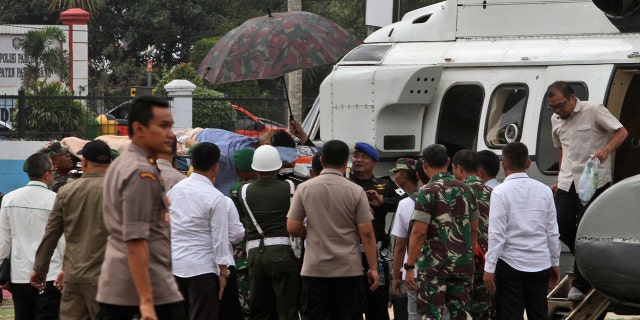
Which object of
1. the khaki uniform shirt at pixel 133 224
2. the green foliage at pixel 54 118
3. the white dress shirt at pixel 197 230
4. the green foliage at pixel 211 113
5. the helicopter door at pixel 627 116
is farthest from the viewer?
the green foliage at pixel 211 113

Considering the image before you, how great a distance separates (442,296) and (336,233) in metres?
0.91

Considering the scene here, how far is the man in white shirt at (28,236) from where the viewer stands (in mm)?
9781

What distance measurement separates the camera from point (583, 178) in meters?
10.2

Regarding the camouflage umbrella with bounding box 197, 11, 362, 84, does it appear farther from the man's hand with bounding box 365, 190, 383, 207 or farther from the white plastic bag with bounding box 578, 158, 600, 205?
the white plastic bag with bounding box 578, 158, 600, 205

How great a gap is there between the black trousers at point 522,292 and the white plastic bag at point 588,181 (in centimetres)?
103

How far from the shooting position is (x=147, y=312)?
602 cm

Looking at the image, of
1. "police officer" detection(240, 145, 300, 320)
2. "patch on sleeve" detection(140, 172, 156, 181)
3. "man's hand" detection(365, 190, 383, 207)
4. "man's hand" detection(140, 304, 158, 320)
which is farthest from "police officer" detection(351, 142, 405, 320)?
"man's hand" detection(140, 304, 158, 320)

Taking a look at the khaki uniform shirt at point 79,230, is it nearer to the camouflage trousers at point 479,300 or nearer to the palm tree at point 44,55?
the camouflage trousers at point 479,300

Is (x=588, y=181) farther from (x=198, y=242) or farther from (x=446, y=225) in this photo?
(x=198, y=242)

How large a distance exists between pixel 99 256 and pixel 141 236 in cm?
208

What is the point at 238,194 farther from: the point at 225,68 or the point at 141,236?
the point at 141,236

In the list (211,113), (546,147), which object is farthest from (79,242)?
(211,113)

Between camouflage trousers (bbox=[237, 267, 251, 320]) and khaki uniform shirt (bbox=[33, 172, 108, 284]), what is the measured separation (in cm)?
223

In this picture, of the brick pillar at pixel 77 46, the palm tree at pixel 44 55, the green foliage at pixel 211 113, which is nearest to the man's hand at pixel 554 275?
the green foliage at pixel 211 113
